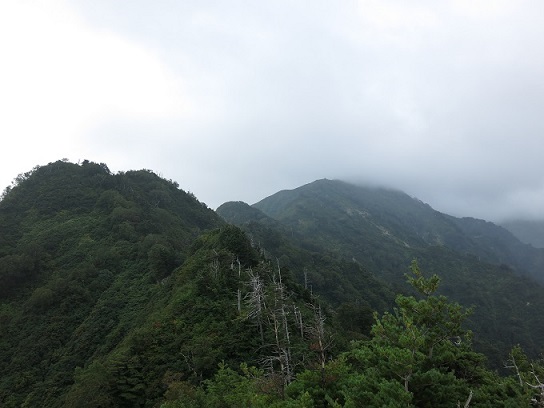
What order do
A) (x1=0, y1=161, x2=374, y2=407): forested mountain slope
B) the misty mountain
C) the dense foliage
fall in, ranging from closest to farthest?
the dense foliage < the misty mountain < (x1=0, y1=161, x2=374, y2=407): forested mountain slope

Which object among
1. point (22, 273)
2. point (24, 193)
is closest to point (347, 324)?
point (22, 273)

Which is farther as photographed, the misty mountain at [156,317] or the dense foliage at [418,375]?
the misty mountain at [156,317]

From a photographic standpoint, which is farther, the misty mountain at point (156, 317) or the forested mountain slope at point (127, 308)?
the forested mountain slope at point (127, 308)

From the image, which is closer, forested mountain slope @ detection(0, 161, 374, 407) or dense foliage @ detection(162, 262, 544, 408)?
dense foliage @ detection(162, 262, 544, 408)

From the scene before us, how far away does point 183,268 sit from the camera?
50812mm

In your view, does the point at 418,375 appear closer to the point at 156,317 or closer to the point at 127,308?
the point at 156,317

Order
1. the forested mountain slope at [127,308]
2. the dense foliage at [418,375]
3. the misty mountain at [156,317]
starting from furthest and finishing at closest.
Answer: the forested mountain slope at [127,308], the misty mountain at [156,317], the dense foliage at [418,375]

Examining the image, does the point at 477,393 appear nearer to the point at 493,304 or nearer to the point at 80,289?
the point at 80,289

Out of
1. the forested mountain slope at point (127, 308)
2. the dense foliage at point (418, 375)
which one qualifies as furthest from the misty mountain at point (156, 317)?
the forested mountain slope at point (127, 308)

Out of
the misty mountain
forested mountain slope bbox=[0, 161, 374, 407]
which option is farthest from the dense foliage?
forested mountain slope bbox=[0, 161, 374, 407]

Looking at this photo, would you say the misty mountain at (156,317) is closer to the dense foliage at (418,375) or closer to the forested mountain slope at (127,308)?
the dense foliage at (418,375)

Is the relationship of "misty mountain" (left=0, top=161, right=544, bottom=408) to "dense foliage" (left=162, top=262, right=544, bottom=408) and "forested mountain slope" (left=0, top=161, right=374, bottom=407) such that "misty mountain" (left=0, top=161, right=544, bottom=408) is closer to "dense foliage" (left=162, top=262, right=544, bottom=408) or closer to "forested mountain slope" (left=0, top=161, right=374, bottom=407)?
"dense foliage" (left=162, top=262, right=544, bottom=408)

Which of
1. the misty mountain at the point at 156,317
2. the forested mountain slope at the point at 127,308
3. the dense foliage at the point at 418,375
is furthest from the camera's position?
the forested mountain slope at the point at 127,308

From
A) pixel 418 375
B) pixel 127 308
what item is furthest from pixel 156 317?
pixel 418 375
